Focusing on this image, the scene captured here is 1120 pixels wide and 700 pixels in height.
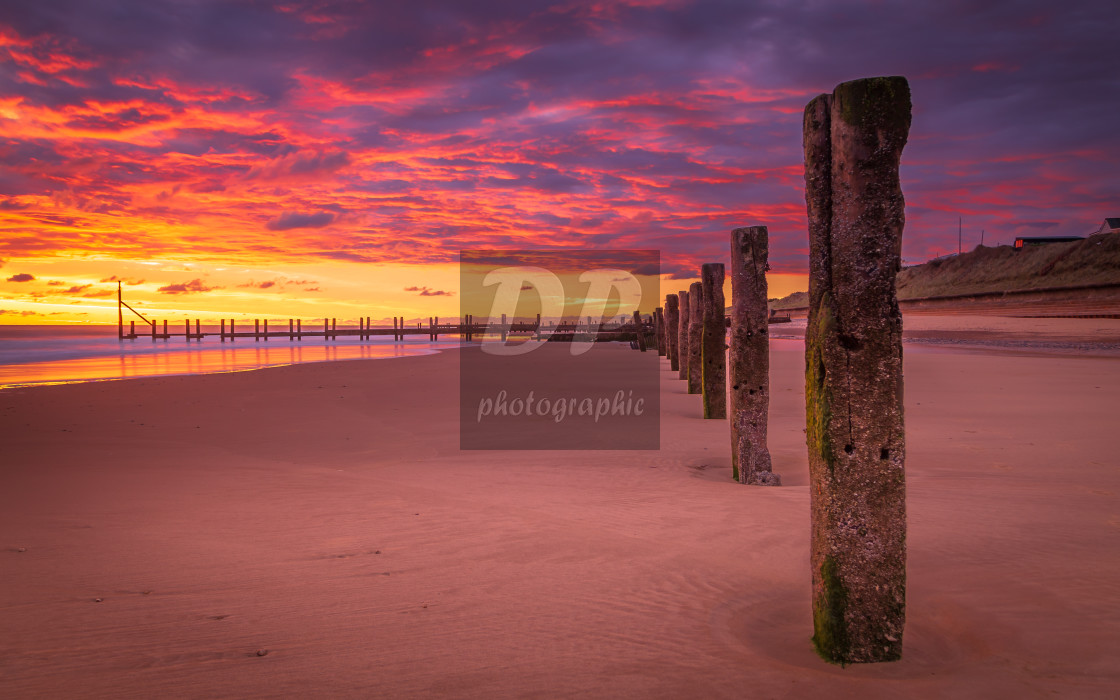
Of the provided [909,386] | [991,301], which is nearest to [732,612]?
[909,386]

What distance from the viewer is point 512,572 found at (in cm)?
486

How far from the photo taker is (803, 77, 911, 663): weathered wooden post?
3395 mm

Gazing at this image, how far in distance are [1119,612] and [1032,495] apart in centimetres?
292

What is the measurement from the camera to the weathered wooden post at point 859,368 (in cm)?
339

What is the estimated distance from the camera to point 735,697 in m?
3.29

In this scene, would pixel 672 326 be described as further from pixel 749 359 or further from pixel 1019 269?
pixel 1019 269

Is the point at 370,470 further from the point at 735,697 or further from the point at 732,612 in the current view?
the point at 735,697

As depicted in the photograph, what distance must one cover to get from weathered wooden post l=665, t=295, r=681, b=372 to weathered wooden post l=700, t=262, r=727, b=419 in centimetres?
1235

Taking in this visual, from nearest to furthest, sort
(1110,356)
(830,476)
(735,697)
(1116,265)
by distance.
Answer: (735,697) → (830,476) → (1110,356) → (1116,265)

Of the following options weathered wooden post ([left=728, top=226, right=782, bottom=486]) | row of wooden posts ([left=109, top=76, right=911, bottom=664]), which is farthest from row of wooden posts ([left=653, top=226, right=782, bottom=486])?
row of wooden posts ([left=109, top=76, right=911, bottom=664])

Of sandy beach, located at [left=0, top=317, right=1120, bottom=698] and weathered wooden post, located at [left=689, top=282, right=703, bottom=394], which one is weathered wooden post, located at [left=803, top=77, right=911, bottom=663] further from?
weathered wooden post, located at [left=689, top=282, right=703, bottom=394]

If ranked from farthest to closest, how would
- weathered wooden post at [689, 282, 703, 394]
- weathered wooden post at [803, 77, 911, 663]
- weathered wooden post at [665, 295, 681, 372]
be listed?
weathered wooden post at [665, 295, 681, 372] < weathered wooden post at [689, 282, 703, 394] < weathered wooden post at [803, 77, 911, 663]

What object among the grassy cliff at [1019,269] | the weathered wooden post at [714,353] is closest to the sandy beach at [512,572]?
the weathered wooden post at [714,353]

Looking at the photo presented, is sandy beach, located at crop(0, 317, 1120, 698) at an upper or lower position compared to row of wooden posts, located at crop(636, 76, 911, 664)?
lower
